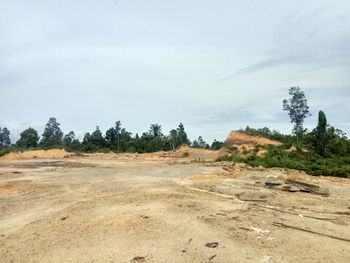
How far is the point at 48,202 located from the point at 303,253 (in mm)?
6598

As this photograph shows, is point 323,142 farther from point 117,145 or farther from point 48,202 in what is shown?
point 117,145

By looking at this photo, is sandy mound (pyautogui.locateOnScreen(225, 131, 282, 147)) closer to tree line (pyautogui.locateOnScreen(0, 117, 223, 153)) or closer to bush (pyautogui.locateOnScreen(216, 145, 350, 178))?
bush (pyautogui.locateOnScreen(216, 145, 350, 178))

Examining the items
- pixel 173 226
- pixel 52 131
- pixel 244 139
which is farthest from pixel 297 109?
pixel 52 131

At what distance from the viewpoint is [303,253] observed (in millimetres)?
3910

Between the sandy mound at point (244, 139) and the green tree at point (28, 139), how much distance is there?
139 feet

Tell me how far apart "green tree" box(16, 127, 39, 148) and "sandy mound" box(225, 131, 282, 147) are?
42446 mm

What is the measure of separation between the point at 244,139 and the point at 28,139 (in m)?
44.6

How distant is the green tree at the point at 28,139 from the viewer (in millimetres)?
50044

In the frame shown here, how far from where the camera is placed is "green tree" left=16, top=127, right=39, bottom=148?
50.0 m

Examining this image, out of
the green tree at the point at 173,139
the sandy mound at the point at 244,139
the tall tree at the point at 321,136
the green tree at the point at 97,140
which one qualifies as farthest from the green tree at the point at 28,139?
the tall tree at the point at 321,136

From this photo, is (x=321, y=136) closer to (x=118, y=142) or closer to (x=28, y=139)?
(x=118, y=142)

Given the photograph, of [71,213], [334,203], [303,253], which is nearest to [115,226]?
[71,213]

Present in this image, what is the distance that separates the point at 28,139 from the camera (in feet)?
166

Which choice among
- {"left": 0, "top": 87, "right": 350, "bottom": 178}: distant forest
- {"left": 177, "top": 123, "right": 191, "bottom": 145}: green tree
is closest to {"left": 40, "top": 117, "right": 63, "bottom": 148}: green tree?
{"left": 0, "top": 87, "right": 350, "bottom": 178}: distant forest
